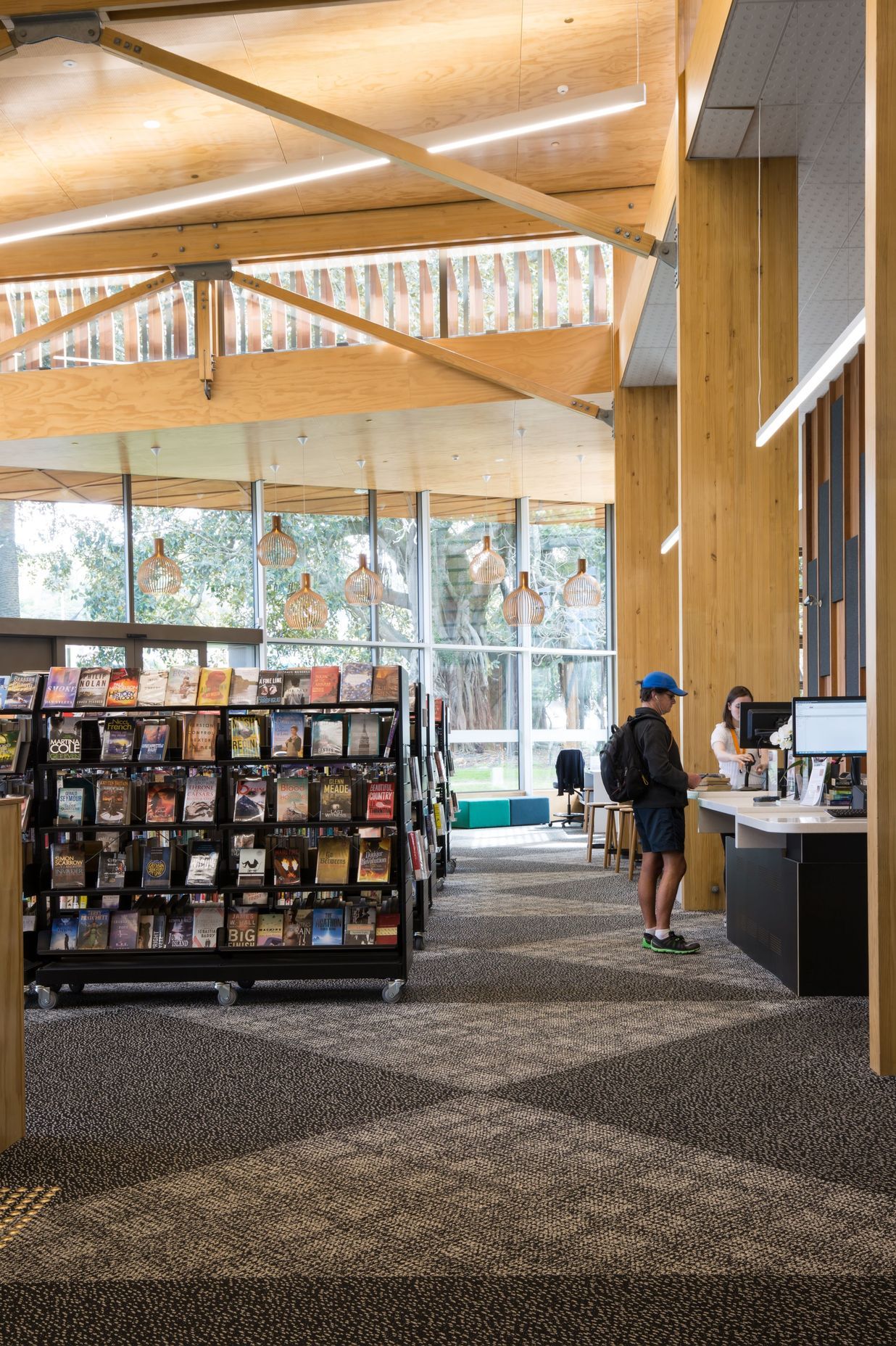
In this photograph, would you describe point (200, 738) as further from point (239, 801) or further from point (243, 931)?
point (243, 931)

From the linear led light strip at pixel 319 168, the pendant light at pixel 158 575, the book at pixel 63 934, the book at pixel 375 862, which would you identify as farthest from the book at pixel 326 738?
the pendant light at pixel 158 575

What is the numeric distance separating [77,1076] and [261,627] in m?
10.9

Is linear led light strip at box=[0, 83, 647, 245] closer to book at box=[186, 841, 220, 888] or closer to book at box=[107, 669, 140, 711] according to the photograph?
book at box=[107, 669, 140, 711]

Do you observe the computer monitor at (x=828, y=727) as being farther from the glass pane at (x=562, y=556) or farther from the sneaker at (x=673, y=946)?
the glass pane at (x=562, y=556)

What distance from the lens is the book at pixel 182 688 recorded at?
5.97 meters

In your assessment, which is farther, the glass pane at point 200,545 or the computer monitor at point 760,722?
the glass pane at point 200,545

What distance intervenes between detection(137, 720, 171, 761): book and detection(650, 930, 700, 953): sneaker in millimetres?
3006

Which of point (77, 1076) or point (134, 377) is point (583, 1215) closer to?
point (77, 1076)

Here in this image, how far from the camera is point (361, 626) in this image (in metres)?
16.2

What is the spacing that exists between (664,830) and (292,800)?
228 cm

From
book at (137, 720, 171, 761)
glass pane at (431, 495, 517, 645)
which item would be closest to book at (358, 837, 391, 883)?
book at (137, 720, 171, 761)

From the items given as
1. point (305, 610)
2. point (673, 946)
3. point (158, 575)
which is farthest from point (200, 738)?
point (305, 610)

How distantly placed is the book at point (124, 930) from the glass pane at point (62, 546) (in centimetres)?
867

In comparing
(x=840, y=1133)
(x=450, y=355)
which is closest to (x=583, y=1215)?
(x=840, y=1133)
